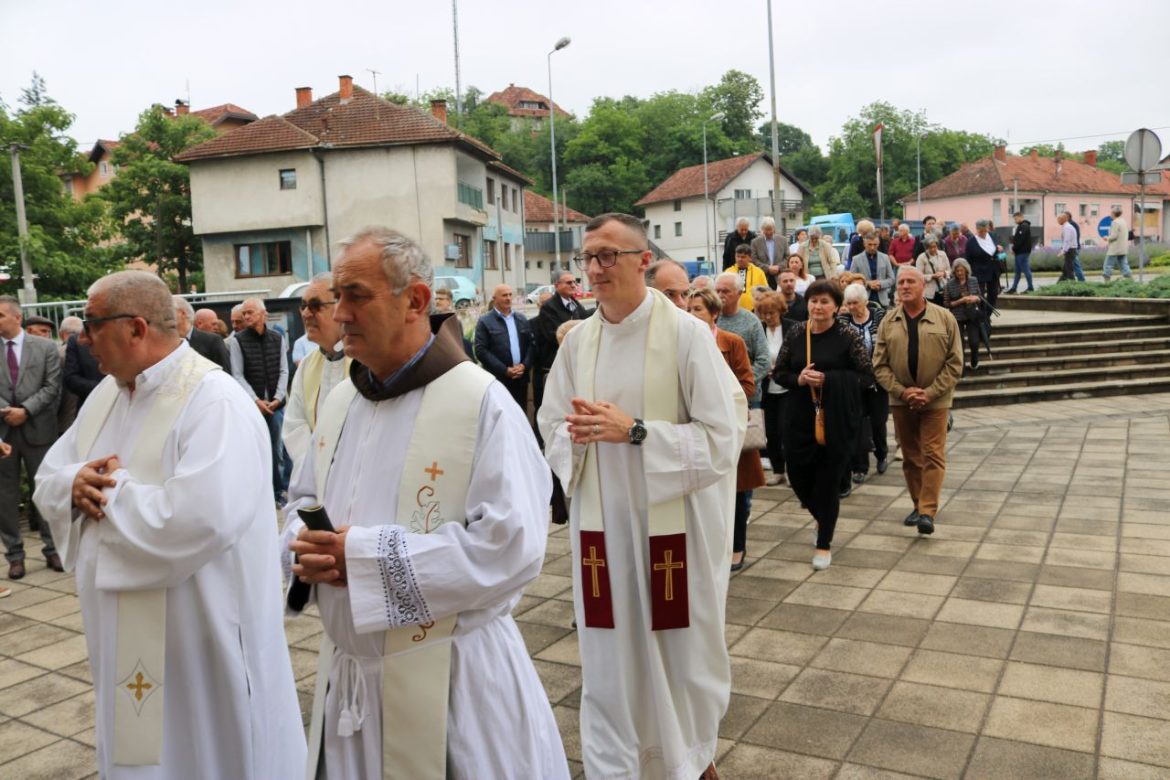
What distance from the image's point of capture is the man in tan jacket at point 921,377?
725 centimetres

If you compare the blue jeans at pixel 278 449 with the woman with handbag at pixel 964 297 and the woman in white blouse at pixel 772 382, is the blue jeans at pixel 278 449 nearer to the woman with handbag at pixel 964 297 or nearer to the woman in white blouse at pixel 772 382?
the woman in white blouse at pixel 772 382

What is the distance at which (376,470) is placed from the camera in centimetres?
245

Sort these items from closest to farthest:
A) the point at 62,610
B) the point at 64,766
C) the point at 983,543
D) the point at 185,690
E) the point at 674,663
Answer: the point at 185,690
the point at 674,663
the point at 64,766
the point at 62,610
the point at 983,543

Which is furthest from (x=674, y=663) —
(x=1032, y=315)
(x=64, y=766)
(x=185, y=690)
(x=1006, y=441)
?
(x=1032, y=315)

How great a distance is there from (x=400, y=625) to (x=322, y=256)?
36.5 m

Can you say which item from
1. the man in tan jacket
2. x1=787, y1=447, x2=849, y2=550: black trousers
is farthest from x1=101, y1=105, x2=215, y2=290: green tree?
x1=787, y1=447, x2=849, y2=550: black trousers

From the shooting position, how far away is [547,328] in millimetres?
9883

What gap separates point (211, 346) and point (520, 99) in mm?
122616

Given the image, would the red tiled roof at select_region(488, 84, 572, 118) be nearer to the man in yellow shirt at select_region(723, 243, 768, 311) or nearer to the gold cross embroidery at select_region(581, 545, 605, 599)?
the man in yellow shirt at select_region(723, 243, 768, 311)

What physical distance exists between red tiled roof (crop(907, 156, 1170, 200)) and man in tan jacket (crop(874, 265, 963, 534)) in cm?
6747

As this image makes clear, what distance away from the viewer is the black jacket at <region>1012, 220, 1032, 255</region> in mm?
20625

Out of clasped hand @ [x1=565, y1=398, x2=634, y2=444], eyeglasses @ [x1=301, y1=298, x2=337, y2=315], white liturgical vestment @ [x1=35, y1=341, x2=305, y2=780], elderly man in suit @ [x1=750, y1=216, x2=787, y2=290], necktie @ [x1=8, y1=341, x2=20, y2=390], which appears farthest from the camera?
elderly man in suit @ [x1=750, y1=216, x2=787, y2=290]

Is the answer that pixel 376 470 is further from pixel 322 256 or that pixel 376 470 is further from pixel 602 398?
pixel 322 256

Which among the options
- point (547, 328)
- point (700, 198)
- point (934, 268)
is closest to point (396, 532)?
point (547, 328)
